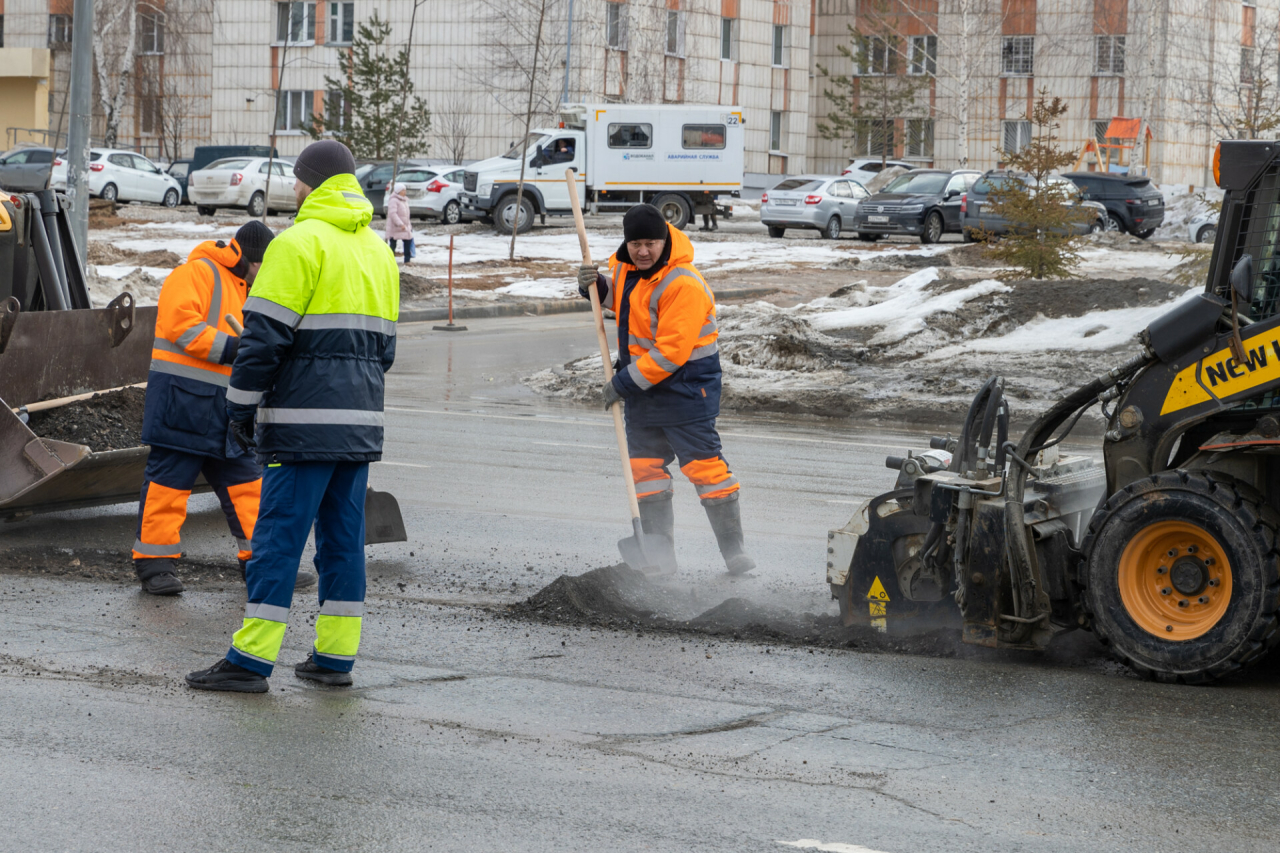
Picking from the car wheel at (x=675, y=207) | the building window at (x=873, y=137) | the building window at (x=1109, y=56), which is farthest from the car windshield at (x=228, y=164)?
the building window at (x=1109, y=56)

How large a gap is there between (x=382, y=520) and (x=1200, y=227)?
32178 millimetres

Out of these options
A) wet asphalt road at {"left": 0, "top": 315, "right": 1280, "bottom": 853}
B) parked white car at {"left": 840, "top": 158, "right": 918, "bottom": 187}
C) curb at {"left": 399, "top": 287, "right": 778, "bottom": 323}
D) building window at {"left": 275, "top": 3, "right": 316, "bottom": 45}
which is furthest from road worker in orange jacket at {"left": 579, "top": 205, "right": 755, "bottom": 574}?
building window at {"left": 275, "top": 3, "right": 316, "bottom": 45}

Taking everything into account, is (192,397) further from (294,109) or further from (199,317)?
(294,109)

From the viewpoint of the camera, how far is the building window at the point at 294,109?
52938mm

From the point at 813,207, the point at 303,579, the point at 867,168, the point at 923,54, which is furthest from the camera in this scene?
the point at 923,54

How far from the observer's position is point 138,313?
9750 mm

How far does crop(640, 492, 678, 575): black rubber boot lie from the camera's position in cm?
744

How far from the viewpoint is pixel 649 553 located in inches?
292

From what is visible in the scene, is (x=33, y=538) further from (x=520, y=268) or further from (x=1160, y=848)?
(x=520, y=268)

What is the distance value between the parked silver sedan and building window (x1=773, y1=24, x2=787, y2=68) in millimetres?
20678

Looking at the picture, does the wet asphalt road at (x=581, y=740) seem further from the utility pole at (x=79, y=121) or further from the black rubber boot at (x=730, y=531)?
the utility pole at (x=79, y=121)

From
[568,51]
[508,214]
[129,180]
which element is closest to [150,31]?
[129,180]

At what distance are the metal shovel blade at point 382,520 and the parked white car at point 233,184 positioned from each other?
1238 inches

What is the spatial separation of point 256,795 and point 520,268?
24715mm
